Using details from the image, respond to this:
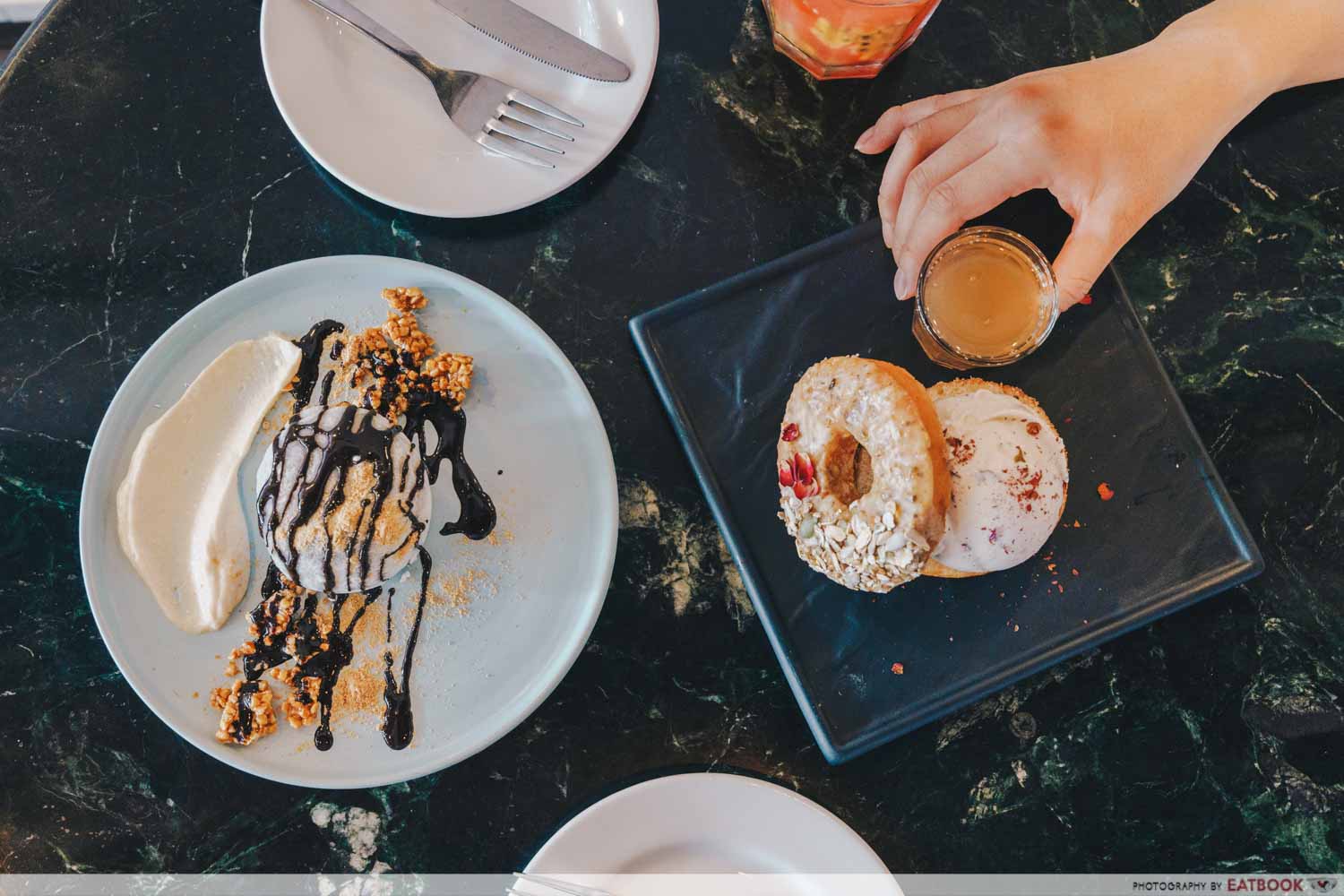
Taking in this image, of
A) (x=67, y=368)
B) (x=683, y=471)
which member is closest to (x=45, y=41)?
(x=67, y=368)

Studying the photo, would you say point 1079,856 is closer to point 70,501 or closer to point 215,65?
point 70,501

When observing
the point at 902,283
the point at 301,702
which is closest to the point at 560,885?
the point at 301,702

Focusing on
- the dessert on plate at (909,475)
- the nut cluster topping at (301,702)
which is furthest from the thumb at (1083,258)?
the nut cluster topping at (301,702)

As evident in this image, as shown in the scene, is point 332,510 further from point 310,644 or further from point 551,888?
Answer: point 551,888

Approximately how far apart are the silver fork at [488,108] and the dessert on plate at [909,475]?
52 cm

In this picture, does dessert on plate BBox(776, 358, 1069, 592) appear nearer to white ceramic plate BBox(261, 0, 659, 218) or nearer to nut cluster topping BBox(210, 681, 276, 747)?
white ceramic plate BBox(261, 0, 659, 218)

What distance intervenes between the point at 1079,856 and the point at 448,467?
110 cm

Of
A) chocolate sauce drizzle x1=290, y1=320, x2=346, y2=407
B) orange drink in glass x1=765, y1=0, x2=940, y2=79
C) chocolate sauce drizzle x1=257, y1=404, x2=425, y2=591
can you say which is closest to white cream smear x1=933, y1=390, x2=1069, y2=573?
orange drink in glass x1=765, y1=0, x2=940, y2=79

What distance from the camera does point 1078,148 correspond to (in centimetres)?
132

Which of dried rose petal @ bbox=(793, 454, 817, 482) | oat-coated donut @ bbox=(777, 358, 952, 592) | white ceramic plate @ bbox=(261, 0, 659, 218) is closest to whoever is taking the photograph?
oat-coated donut @ bbox=(777, 358, 952, 592)

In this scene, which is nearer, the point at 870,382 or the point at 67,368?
the point at 870,382

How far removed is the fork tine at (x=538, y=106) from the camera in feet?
4.53

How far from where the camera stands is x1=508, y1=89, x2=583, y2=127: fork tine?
1381 millimetres

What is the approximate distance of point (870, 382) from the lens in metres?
1.19
